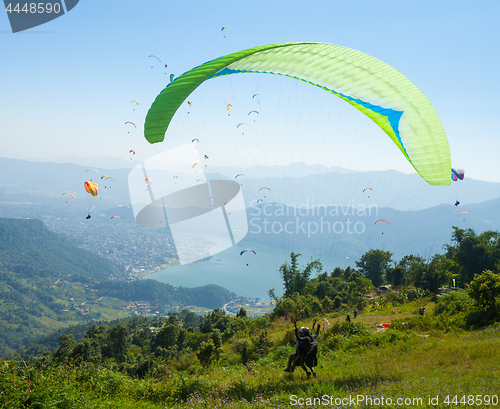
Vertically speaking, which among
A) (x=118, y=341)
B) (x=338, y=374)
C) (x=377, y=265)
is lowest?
(x=118, y=341)

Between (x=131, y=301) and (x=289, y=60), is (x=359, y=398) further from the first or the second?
(x=131, y=301)

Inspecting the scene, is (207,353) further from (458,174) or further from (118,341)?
(458,174)

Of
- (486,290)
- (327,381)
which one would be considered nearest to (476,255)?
(486,290)

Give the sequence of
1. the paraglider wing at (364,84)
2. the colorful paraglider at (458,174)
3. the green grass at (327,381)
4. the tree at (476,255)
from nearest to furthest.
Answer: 1. the green grass at (327,381)
2. the paraglider wing at (364,84)
3. the tree at (476,255)
4. the colorful paraglider at (458,174)

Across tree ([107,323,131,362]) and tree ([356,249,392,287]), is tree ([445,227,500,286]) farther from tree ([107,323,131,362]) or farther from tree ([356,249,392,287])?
tree ([107,323,131,362])

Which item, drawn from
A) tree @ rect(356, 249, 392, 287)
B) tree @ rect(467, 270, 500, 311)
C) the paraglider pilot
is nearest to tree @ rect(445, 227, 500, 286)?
tree @ rect(356, 249, 392, 287)

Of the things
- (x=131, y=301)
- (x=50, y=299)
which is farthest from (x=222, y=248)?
(x=50, y=299)

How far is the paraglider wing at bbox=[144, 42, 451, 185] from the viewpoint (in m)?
6.50

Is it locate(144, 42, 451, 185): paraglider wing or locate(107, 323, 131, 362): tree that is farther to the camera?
locate(107, 323, 131, 362): tree

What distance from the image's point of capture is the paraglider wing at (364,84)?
6.50 meters

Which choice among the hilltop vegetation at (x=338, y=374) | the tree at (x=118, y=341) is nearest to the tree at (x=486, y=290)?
the hilltop vegetation at (x=338, y=374)

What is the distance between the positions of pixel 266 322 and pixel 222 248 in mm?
170363

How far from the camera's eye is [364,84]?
6.65 metres

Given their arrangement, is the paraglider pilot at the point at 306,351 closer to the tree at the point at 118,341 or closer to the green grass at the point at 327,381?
the green grass at the point at 327,381
